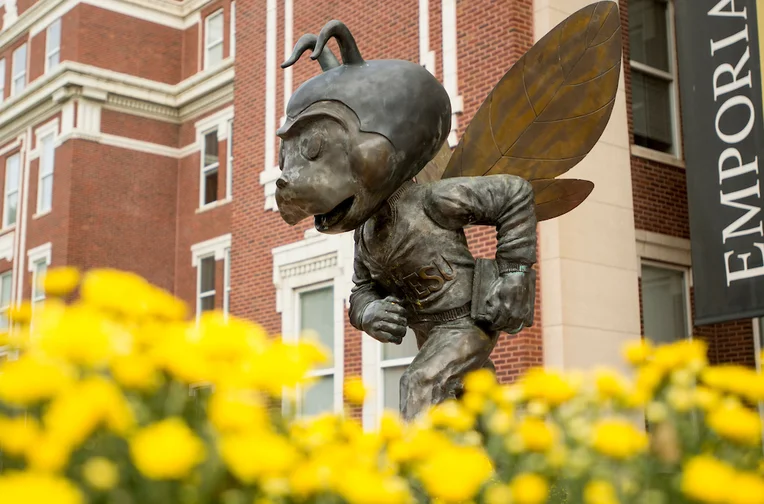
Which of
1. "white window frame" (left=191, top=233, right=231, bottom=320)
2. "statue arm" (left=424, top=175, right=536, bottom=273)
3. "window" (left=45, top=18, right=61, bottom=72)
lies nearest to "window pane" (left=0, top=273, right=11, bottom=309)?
"window" (left=45, top=18, right=61, bottom=72)

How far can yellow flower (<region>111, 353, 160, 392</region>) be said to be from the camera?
952 mm

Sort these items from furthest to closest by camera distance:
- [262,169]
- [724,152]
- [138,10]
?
[138,10]
[262,169]
[724,152]

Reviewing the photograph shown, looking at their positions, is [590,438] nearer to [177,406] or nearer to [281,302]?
[177,406]

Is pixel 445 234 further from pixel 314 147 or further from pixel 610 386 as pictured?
pixel 610 386

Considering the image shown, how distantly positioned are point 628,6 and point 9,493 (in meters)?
12.1

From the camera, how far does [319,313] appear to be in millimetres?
12188

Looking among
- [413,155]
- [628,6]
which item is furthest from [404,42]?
[413,155]

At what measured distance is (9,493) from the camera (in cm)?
76

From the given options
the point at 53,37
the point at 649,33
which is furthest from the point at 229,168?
the point at 649,33

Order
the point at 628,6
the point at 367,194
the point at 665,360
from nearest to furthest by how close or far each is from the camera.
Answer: the point at 665,360
the point at 367,194
the point at 628,6

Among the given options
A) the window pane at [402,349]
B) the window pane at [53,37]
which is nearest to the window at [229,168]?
the window pane at [53,37]

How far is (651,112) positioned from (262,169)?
552 centimetres

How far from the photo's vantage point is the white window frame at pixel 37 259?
791 inches

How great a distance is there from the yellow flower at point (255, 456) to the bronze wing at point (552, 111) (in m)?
2.92
